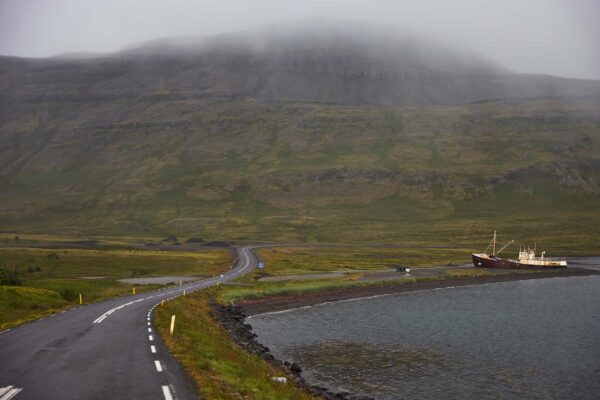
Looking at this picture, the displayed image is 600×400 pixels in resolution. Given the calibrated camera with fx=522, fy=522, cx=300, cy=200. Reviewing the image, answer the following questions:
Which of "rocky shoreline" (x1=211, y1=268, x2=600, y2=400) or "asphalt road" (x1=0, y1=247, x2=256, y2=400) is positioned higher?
"asphalt road" (x1=0, y1=247, x2=256, y2=400)

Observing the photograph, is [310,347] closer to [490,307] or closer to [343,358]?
[343,358]

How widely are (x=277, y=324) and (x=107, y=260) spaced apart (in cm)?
6225

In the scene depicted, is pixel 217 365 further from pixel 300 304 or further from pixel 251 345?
pixel 300 304

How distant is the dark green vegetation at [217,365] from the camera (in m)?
23.0

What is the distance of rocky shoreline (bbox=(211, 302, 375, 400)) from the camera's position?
3334cm

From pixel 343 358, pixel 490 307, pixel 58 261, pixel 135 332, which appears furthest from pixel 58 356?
pixel 58 261

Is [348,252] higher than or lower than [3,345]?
lower

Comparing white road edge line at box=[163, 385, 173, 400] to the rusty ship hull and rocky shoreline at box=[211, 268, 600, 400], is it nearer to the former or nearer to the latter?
rocky shoreline at box=[211, 268, 600, 400]

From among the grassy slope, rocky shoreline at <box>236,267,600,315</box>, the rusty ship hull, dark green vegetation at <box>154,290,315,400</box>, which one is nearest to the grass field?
the grassy slope

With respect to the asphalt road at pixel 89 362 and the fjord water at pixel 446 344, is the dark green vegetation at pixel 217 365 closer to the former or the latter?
the asphalt road at pixel 89 362

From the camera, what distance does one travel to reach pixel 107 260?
111875 mm

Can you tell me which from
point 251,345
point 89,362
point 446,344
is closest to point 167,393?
point 89,362

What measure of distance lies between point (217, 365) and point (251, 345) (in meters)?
16.8

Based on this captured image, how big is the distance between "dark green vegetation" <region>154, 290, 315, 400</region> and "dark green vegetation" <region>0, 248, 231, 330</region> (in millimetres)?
11986
